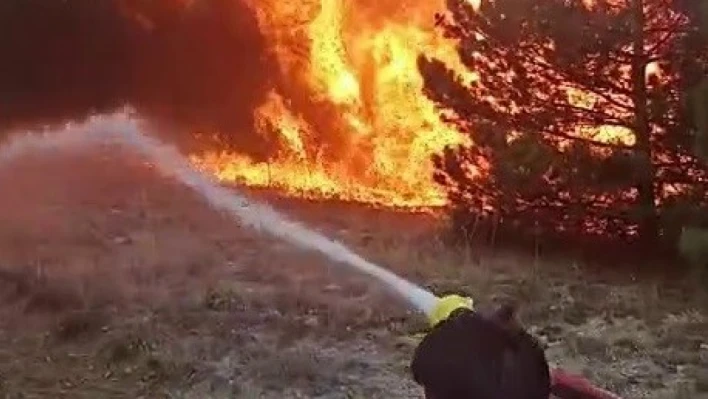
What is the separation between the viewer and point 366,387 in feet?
22.2

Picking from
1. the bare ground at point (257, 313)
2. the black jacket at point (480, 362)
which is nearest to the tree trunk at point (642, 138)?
the bare ground at point (257, 313)

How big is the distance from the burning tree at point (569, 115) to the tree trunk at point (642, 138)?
0.01 meters

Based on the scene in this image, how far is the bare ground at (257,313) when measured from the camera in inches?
273

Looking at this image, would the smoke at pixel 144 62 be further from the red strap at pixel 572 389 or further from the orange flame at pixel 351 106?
the red strap at pixel 572 389

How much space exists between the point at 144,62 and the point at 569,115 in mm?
9076

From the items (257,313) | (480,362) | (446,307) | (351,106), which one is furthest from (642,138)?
(480,362)

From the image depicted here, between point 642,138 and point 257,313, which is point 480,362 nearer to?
point 257,313

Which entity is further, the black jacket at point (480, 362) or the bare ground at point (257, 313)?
the bare ground at point (257, 313)

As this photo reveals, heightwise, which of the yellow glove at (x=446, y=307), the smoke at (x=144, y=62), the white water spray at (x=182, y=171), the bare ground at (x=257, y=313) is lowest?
the bare ground at (x=257, y=313)

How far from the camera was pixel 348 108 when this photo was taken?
16344mm

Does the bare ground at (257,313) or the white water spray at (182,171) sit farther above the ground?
the white water spray at (182,171)

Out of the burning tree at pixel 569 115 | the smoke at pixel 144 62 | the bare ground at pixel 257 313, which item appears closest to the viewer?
the bare ground at pixel 257 313

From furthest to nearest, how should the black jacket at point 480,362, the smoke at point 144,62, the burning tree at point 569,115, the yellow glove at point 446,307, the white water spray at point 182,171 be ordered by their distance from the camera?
the smoke at point 144,62 < the white water spray at point 182,171 < the burning tree at point 569,115 < the yellow glove at point 446,307 < the black jacket at point 480,362

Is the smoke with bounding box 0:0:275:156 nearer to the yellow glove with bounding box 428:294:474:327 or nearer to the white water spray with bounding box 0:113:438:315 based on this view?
the white water spray with bounding box 0:113:438:315
